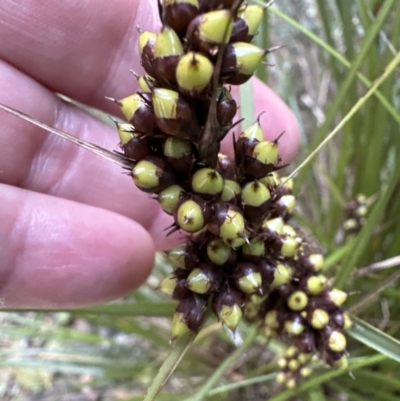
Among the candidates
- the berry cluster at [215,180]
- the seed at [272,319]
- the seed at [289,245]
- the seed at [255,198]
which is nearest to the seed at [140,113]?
the berry cluster at [215,180]

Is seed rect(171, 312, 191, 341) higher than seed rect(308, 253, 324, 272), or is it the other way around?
seed rect(308, 253, 324, 272)

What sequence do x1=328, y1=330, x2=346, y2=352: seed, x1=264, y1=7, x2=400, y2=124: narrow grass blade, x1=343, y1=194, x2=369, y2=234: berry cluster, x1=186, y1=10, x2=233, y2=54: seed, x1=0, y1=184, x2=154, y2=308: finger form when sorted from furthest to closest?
x1=343, y1=194, x2=369, y2=234: berry cluster
x1=0, y1=184, x2=154, y2=308: finger
x1=264, y1=7, x2=400, y2=124: narrow grass blade
x1=328, y1=330, x2=346, y2=352: seed
x1=186, y1=10, x2=233, y2=54: seed

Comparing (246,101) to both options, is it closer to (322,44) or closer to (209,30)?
(322,44)

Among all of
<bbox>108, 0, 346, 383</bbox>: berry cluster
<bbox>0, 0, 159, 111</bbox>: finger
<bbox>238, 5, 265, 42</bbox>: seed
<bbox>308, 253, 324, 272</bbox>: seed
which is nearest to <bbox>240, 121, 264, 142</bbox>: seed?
<bbox>108, 0, 346, 383</bbox>: berry cluster

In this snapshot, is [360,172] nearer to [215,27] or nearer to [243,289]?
[243,289]

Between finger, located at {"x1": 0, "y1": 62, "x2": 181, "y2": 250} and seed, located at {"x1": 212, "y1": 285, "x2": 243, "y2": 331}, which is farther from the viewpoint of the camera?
finger, located at {"x1": 0, "y1": 62, "x2": 181, "y2": 250}

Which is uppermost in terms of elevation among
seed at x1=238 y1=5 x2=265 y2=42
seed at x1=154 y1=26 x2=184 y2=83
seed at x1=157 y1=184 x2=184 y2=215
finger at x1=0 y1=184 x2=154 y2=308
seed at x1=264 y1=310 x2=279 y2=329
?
seed at x1=238 y1=5 x2=265 y2=42

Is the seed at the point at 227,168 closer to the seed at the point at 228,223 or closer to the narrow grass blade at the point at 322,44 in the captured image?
the seed at the point at 228,223

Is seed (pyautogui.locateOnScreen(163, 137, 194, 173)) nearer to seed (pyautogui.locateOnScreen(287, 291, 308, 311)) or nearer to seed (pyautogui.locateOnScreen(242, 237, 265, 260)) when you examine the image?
seed (pyautogui.locateOnScreen(242, 237, 265, 260))
